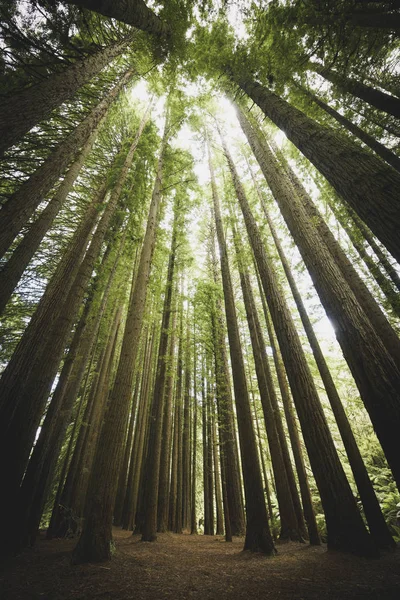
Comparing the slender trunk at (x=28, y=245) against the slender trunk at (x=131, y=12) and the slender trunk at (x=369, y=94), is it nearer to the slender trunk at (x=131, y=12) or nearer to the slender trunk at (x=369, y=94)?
the slender trunk at (x=131, y=12)

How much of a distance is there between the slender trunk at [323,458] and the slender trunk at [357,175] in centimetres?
286

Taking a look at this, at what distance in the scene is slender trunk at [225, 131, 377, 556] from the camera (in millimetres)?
3557

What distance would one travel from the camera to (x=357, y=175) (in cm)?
251

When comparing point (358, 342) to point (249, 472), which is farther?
point (249, 472)

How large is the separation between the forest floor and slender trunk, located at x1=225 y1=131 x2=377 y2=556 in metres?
0.22

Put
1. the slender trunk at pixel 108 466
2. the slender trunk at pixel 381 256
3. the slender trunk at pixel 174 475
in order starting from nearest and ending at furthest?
the slender trunk at pixel 108 466
the slender trunk at pixel 381 256
the slender trunk at pixel 174 475

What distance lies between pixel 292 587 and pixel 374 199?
4240mm

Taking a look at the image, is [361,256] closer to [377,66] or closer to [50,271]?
[377,66]

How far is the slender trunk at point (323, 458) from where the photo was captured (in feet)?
11.7

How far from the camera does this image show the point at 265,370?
7809 mm

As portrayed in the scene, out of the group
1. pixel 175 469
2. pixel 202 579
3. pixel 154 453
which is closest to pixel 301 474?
pixel 154 453

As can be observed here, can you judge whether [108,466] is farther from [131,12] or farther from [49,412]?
[131,12]

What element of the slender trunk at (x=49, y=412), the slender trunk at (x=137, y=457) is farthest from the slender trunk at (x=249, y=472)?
the slender trunk at (x=137, y=457)

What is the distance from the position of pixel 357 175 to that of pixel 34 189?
496 centimetres
